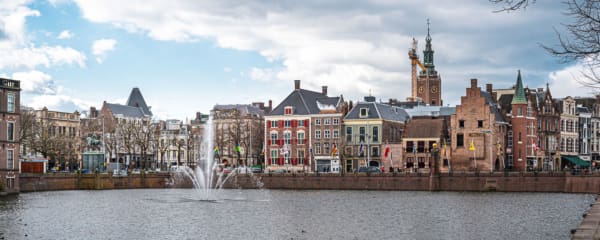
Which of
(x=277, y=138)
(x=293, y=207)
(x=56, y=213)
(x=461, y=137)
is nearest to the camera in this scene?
(x=56, y=213)

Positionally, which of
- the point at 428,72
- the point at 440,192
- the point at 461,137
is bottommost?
the point at 440,192

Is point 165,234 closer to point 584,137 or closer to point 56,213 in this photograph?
point 56,213

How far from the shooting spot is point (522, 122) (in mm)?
107875

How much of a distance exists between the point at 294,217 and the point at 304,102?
67510mm

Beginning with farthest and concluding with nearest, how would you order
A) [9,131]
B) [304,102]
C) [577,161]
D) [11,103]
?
[304,102] → [577,161] → [11,103] → [9,131]

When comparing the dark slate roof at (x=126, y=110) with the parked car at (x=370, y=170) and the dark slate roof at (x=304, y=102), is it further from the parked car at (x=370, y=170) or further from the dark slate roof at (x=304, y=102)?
the parked car at (x=370, y=170)

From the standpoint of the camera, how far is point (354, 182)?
318 ft

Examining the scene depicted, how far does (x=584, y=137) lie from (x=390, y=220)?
81405 millimetres

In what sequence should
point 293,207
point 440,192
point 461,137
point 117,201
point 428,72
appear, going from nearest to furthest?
point 293,207 < point 117,201 < point 440,192 < point 461,137 < point 428,72

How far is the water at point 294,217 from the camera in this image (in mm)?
43969

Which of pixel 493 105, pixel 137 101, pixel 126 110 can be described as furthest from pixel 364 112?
pixel 137 101

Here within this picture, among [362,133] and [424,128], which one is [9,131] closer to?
[362,133]

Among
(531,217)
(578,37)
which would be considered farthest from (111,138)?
(578,37)

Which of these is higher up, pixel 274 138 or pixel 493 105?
pixel 493 105
